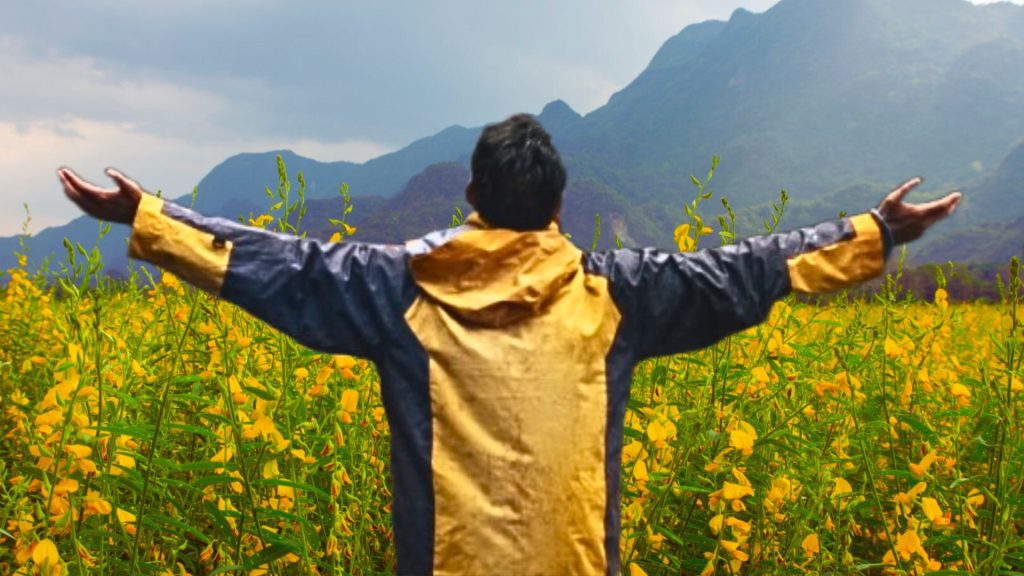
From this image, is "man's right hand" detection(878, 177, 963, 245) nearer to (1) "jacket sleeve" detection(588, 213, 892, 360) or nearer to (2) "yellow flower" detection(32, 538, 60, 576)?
(1) "jacket sleeve" detection(588, 213, 892, 360)

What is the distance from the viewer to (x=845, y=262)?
1.55 meters

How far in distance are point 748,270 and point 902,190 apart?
0.34m

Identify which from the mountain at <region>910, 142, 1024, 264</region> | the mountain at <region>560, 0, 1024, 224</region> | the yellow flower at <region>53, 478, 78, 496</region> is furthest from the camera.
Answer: the mountain at <region>560, 0, 1024, 224</region>

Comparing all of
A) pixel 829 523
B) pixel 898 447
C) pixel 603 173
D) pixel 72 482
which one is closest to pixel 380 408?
pixel 72 482

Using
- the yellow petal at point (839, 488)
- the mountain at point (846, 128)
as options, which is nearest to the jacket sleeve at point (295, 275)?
the yellow petal at point (839, 488)

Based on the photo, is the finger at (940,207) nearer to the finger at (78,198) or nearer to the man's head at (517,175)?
the man's head at (517,175)

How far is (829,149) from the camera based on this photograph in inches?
7106

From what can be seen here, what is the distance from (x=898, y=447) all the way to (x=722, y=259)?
208 cm

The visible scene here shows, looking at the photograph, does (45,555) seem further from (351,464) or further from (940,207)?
(940,207)

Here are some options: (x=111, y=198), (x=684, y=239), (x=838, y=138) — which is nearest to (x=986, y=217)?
(x=838, y=138)

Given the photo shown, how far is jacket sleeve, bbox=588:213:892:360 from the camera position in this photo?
1.55 m

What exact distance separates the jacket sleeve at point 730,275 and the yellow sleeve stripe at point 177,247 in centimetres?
73

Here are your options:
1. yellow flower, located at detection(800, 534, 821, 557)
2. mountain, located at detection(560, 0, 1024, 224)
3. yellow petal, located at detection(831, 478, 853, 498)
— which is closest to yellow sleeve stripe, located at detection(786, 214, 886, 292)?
yellow petal, located at detection(831, 478, 853, 498)

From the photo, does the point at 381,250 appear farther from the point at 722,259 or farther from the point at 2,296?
the point at 2,296
